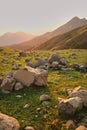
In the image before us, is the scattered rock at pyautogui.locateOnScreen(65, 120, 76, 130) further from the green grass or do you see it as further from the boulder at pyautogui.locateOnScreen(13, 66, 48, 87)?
the boulder at pyautogui.locateOnScreen(13, 66, 48, 87)

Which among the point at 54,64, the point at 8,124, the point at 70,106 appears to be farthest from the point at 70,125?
the point at 54,64

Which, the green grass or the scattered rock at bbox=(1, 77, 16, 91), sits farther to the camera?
the scattered rock at bbox=(1, 77, 16, 91)

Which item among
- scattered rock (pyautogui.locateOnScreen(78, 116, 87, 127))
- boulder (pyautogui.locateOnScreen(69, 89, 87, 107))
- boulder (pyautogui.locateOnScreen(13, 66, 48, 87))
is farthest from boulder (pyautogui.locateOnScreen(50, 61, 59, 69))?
scattered rock (pyautogui.locateOnScreen(78, 116, 87, 127))

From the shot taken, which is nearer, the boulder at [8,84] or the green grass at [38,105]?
the green grass at [38,105]

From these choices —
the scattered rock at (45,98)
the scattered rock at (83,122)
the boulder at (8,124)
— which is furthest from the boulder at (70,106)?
the boulder at (8,124)

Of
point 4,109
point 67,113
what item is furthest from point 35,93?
point 67,113

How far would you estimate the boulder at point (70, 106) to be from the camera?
49.0ft

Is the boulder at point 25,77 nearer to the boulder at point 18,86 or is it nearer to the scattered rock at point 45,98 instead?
the boulder at point 18,86

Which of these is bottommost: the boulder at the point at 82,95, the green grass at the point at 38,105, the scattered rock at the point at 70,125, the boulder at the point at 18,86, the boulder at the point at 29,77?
the scattered rock at the point at 70,125

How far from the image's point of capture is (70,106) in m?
14.9

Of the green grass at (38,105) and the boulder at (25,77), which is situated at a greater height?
the boulder at (25,77)

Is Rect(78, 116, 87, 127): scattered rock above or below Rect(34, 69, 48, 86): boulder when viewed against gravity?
below

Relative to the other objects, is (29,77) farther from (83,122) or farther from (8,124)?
(8,124)

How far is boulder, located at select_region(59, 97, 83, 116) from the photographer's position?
1494cm
